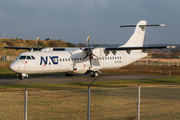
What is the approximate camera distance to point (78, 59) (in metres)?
29.5

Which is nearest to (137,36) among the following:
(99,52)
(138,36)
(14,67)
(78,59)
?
(138,36)

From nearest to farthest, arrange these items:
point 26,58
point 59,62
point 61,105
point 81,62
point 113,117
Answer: point 113,117
point 61,105
point 26,58
point 59,62
point 81,62

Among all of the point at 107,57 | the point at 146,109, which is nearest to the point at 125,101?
the point at 146,109

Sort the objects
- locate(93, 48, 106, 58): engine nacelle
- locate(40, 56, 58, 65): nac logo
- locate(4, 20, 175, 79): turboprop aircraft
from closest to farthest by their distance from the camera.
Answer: locate(4, 20, 175, 79): turboprop aircraft
locate(40, 56, 58, 65): nac logo
locate(93, 48, 106, 58): engine nacelle

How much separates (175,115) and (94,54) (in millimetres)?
20113

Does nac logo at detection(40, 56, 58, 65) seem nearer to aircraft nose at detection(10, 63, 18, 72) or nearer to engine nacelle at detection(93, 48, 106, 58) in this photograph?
aircraft nose at detection(10, 63, 18, 72)

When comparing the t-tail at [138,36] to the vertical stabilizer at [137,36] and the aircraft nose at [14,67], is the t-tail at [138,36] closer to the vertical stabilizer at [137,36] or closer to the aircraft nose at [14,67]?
the vertical stabilizer at [137,36]

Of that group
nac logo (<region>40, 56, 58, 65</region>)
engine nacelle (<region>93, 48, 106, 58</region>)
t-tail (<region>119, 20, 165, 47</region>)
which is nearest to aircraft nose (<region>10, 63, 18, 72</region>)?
nac logo (<region>40, 56, 58, 65</region>)

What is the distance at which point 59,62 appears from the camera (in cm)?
2734

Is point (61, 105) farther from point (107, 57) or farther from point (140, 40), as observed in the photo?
point (140, 40)

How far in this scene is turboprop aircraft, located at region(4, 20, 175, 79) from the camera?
25312 mm

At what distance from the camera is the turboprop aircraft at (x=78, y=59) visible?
25312 millimetres

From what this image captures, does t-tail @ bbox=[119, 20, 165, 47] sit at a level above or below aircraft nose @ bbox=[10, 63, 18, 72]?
above

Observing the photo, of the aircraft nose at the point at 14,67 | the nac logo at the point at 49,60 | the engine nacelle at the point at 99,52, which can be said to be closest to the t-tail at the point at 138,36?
the engine nacelle at the point at 99,52
